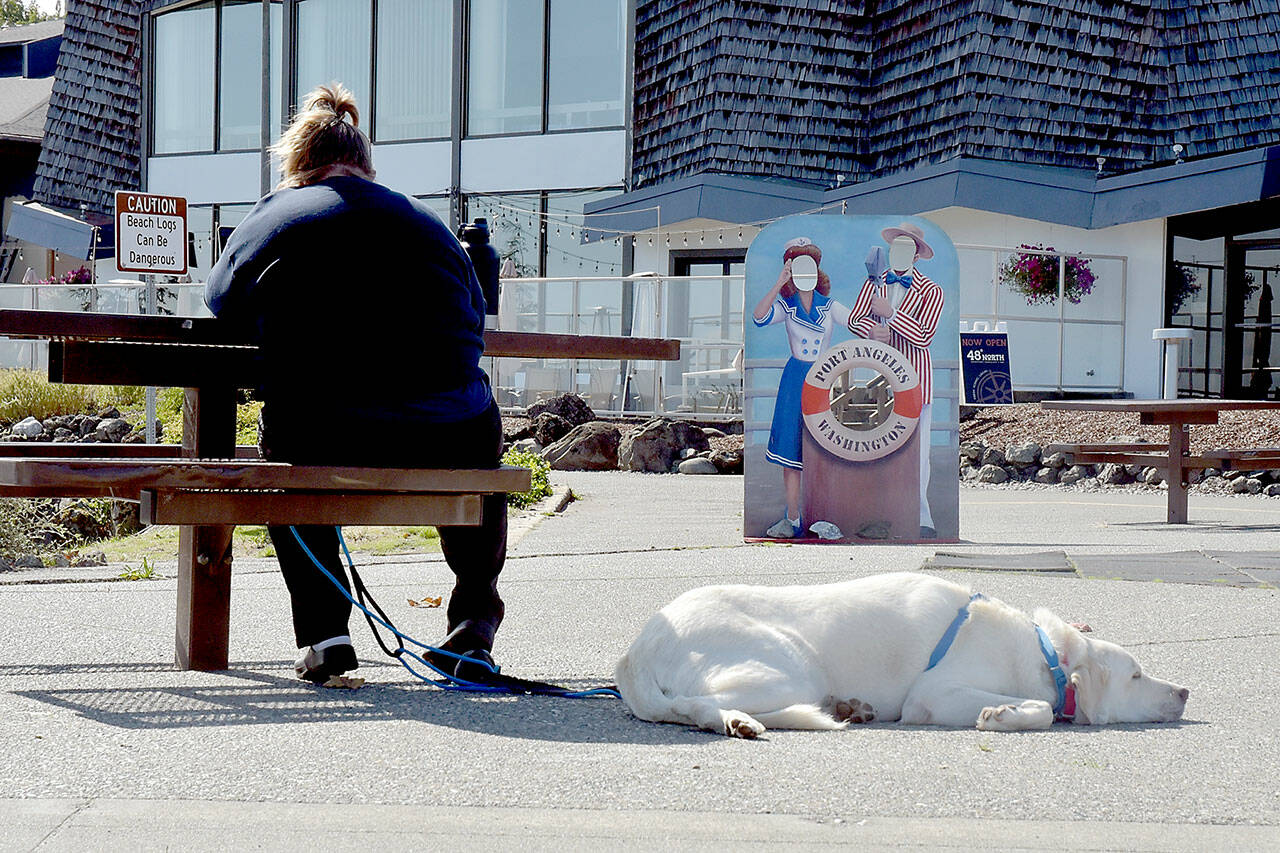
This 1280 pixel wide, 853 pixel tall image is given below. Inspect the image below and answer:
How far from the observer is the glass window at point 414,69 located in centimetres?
2561

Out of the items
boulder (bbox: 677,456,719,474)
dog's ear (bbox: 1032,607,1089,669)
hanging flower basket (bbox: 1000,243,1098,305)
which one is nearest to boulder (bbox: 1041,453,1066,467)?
boulder (bbox: 677,456,719,474)

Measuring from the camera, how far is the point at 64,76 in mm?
30000

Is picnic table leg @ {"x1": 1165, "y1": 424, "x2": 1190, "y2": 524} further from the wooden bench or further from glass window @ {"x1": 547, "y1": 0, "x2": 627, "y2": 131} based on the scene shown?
glass window @ {"x1": 547, "y1": 0, "x2": 627, "y2": 131}

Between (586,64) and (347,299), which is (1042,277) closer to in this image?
(586,64)

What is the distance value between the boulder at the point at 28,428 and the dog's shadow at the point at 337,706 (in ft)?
46.3

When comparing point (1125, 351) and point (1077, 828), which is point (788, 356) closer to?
point (1077, 828)

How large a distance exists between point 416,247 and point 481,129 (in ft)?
71.2

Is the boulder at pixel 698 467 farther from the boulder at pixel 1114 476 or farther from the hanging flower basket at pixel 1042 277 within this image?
the hanging flower basket at pixel 1042 277

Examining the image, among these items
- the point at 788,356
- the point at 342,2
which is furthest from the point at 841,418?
the point at 342,2

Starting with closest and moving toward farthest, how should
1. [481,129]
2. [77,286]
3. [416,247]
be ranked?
[416,247], [77,286], [481,129]

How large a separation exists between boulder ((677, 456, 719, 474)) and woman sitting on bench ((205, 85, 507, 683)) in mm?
11095

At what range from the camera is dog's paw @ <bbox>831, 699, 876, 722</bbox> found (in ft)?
12.5

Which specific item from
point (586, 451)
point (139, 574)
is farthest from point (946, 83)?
point (139, 574)

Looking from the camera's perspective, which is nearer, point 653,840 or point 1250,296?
point 653,840
